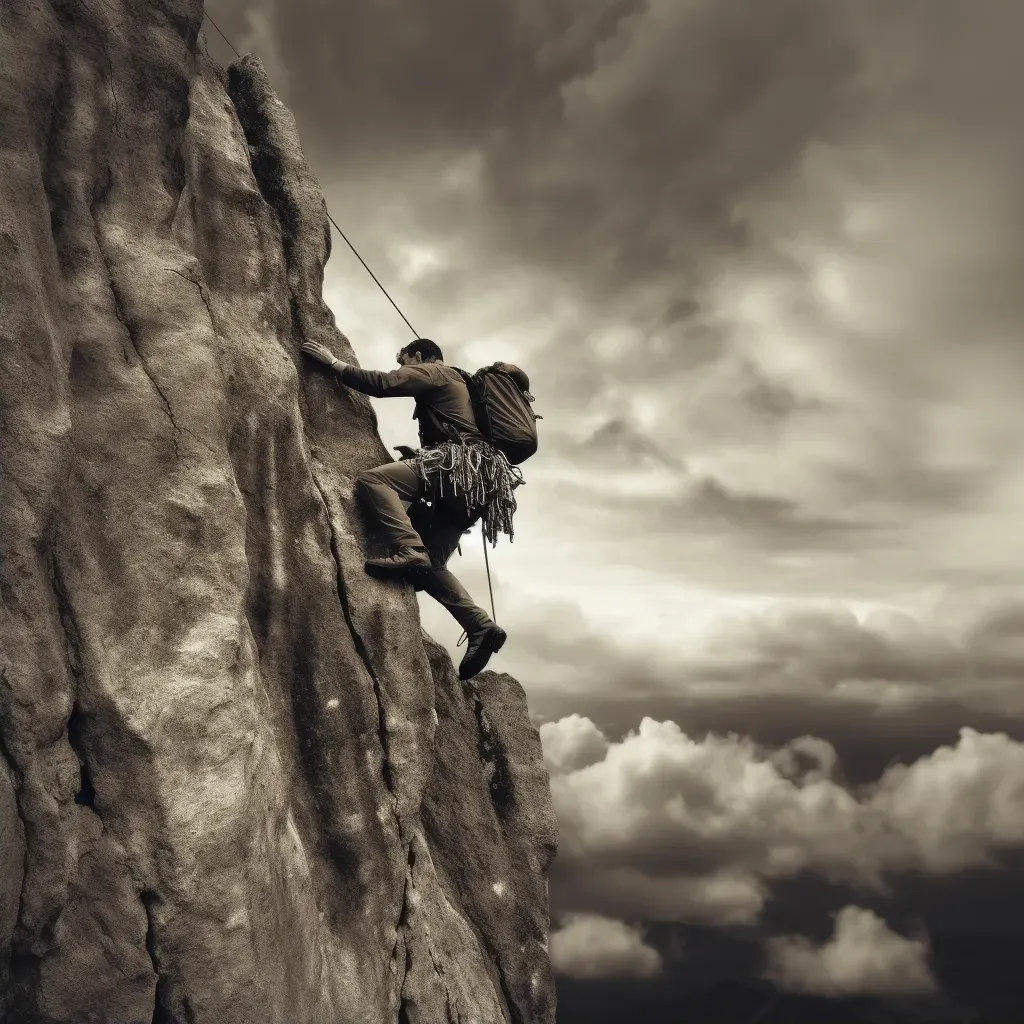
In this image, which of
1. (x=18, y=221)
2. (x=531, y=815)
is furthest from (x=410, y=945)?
(x=18, y=221)

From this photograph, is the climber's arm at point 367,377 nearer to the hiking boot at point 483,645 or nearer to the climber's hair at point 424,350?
the climber's hair at point 424,350

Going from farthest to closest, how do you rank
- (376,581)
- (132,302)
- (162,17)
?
(376,581) < (162,17) < (132,302)

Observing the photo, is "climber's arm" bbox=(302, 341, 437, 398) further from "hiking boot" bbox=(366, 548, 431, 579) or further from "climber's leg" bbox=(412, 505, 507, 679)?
"hiking boot" bbox=(366, 548, 431, 579)

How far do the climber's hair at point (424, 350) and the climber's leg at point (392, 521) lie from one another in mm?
1623

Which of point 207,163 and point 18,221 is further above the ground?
point 207,163

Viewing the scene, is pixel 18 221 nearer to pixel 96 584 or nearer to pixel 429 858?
pixel 96 584

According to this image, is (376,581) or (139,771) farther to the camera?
(376,581)

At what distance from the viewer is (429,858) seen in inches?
403

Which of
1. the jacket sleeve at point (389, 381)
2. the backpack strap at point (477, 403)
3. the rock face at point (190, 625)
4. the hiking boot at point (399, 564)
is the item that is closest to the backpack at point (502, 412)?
the backpack strap at point (477, 403)

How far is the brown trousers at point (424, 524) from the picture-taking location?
10.1m

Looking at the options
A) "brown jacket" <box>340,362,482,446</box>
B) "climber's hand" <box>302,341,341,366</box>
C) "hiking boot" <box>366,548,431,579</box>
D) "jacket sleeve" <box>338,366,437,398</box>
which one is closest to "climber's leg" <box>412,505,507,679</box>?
"hiking boot" <box>366,548,431,579</box>

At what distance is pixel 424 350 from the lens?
11.4 metres

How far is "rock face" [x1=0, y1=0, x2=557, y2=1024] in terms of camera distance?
7.11 metres

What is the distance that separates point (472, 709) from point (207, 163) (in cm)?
685
